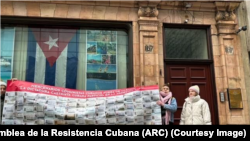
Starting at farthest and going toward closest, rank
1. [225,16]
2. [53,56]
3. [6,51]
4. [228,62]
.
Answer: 1. [225,16]
2. [228,62]
3. [53,56]
4. [6,51]

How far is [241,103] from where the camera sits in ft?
27.0

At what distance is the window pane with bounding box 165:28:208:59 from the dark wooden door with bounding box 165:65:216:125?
0.42m

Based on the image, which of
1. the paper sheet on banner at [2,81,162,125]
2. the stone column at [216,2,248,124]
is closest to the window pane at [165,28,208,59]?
the stone column at [216,2,248,124]

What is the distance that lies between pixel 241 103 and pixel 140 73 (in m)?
3.38

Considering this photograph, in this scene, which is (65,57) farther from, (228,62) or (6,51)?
(228,62)

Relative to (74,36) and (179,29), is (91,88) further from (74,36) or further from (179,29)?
(179,29)

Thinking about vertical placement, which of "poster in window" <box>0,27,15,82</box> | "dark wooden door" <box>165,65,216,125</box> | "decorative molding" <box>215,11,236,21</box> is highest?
"decorative molding" <box>215,11,236,21</box>

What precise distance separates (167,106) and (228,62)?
139 inches

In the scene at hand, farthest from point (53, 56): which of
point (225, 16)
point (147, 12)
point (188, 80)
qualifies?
point (225, 16)

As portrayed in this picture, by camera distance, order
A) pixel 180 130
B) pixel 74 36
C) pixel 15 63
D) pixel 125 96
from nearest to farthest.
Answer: pixel 180 130 < pixel 125 96 < pixel 15 63 < pixel 74 36

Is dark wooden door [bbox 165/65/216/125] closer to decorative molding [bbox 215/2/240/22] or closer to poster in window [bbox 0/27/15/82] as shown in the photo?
decorative molding [bbox 215/2/240/22]

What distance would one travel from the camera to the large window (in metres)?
7.86

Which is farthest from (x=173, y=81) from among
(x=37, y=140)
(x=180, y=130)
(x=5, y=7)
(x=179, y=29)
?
(x=5, y=7)

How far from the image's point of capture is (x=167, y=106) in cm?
616
